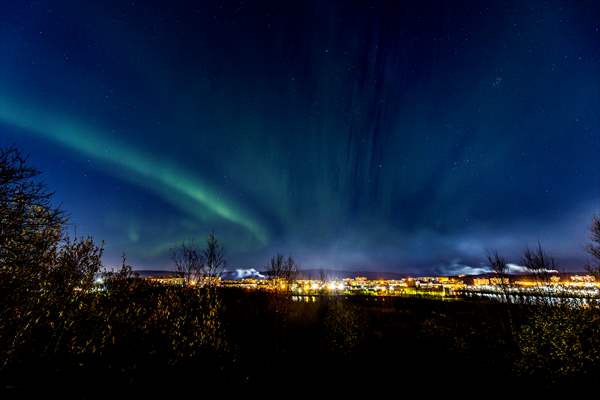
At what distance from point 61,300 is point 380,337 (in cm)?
2081

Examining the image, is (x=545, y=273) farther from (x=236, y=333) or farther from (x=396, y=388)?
(x=236, y=333)

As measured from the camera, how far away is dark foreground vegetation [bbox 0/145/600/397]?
650cm

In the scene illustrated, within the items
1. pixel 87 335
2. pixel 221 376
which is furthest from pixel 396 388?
pixel 87 335

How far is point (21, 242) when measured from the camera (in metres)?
7.00

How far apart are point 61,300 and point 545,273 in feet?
116

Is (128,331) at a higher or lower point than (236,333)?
higher

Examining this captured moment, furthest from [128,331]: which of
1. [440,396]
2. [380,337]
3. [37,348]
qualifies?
[380,337]

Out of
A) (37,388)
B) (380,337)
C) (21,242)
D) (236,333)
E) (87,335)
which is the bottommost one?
(380,337)

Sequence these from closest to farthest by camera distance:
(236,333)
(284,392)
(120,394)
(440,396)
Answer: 1. (120,394)
2. (284,392)
3. (440,396)
4. (236,333)

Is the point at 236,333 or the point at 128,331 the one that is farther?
the point at 236,333

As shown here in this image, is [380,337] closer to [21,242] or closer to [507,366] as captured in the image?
[507,366]

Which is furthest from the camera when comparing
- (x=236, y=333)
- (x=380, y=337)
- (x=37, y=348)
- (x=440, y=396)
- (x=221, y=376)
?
(x=380, y=337)

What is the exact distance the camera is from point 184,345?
28.3ft

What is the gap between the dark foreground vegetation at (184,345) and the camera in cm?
650
